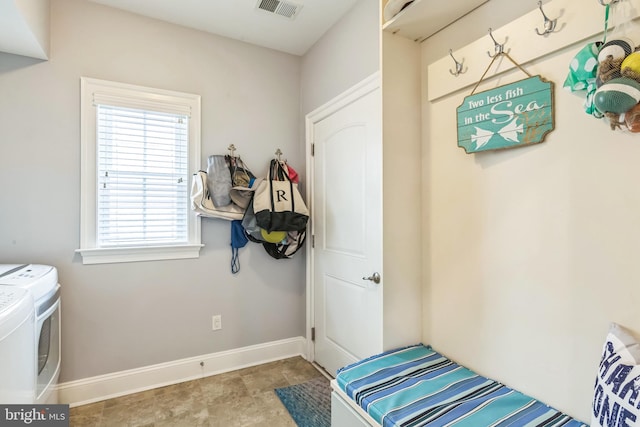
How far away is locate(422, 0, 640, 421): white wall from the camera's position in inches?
36.1

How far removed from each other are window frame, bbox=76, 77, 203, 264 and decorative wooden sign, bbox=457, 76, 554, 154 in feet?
6.28

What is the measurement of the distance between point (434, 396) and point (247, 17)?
8.37 feet

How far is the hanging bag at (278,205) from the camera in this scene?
230cm

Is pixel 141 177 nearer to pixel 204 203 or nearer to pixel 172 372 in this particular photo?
pixel 204 203

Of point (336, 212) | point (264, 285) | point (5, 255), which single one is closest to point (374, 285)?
point (336, 212)

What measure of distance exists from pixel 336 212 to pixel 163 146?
1.37 meters

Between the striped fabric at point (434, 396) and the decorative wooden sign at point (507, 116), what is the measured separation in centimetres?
89

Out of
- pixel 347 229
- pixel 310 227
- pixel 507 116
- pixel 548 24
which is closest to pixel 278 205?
pixel 310 227

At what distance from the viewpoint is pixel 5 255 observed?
1938 millimetres

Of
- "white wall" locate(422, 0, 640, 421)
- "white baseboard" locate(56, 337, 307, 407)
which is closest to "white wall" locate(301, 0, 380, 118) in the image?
"white wall" locate(422, 0, 640, 421)

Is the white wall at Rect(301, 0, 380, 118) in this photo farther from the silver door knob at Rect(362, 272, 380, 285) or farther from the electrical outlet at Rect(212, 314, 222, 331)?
the electrical outlet at Rect(212, 314, 222, 331)

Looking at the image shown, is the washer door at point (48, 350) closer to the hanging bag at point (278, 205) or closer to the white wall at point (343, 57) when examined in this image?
the hanging bag at point (278, 205)

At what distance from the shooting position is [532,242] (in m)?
1.11

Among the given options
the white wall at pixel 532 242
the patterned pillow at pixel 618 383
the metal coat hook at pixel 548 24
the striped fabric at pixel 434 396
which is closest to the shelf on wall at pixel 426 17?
the white wall at pixel 532 242
